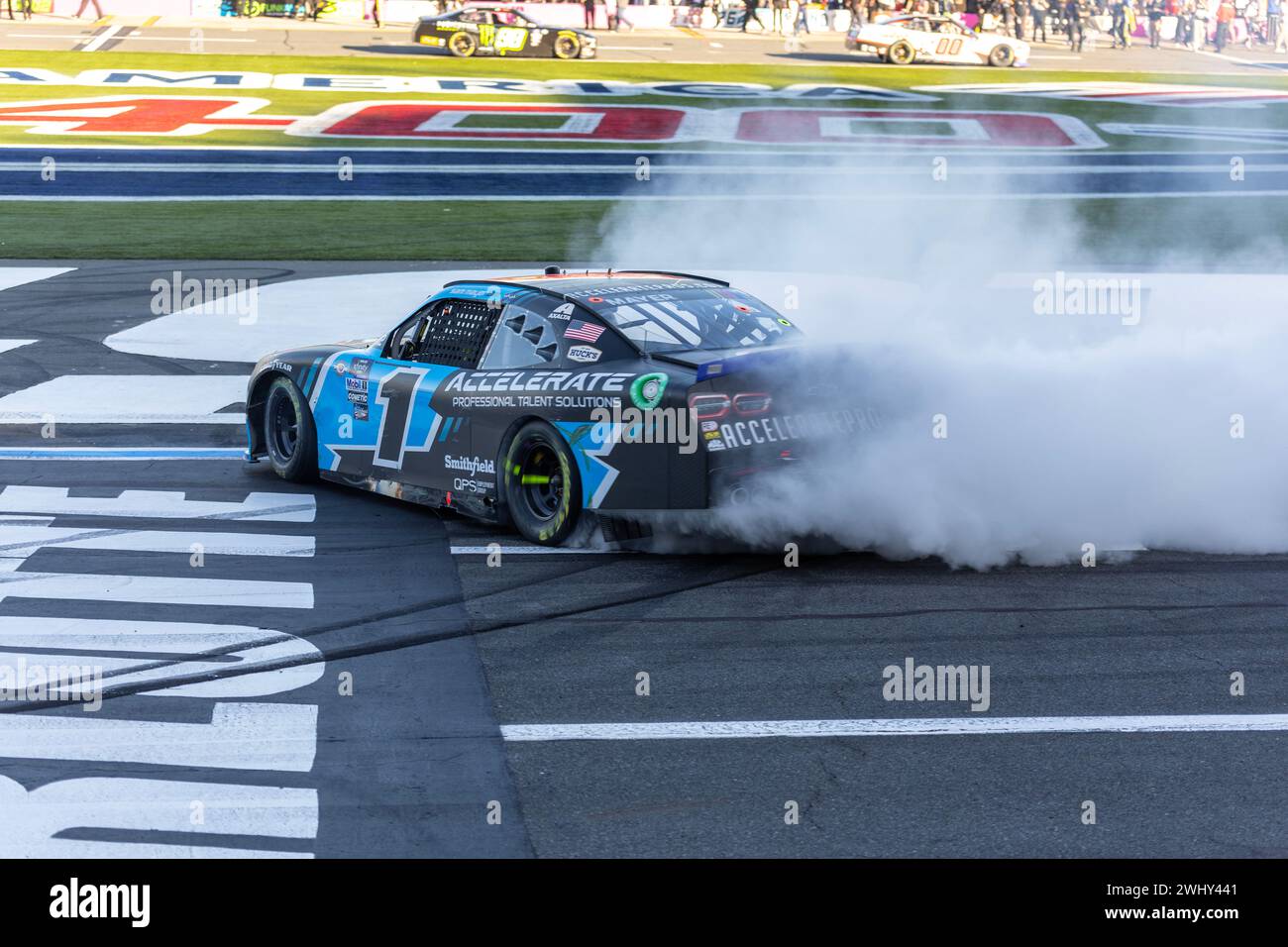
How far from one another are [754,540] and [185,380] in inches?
260

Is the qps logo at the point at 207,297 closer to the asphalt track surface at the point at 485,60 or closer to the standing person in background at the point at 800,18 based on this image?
the asphalt track surface at the point at 485,60

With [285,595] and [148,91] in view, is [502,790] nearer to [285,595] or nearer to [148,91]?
[285,595]

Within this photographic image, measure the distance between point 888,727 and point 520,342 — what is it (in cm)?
339

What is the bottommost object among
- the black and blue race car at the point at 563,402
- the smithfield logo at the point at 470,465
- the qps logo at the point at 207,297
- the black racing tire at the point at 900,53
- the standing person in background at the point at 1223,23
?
the qps logo at the point at 207,297

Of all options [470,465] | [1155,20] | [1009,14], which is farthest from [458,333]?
[1155,20]

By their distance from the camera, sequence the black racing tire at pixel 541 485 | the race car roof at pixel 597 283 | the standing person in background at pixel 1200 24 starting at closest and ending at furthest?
the black racing tire at pixel 541 485
the race car roof at pixel 597 283
the standing person in background at pixel 1200 24

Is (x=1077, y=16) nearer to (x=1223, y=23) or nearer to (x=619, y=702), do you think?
(x=1223, y=23)

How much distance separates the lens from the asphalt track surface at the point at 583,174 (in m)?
24.0

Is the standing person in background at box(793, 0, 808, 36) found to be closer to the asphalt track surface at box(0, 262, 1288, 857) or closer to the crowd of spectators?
the crowd of spectators

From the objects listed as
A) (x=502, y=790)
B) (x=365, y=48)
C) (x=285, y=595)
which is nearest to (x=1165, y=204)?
(x=285, y=595)

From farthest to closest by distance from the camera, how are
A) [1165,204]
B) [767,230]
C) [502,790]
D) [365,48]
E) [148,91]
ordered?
[365,48] → [148,91] → [1165,204] → [767,230] → [502,790]
